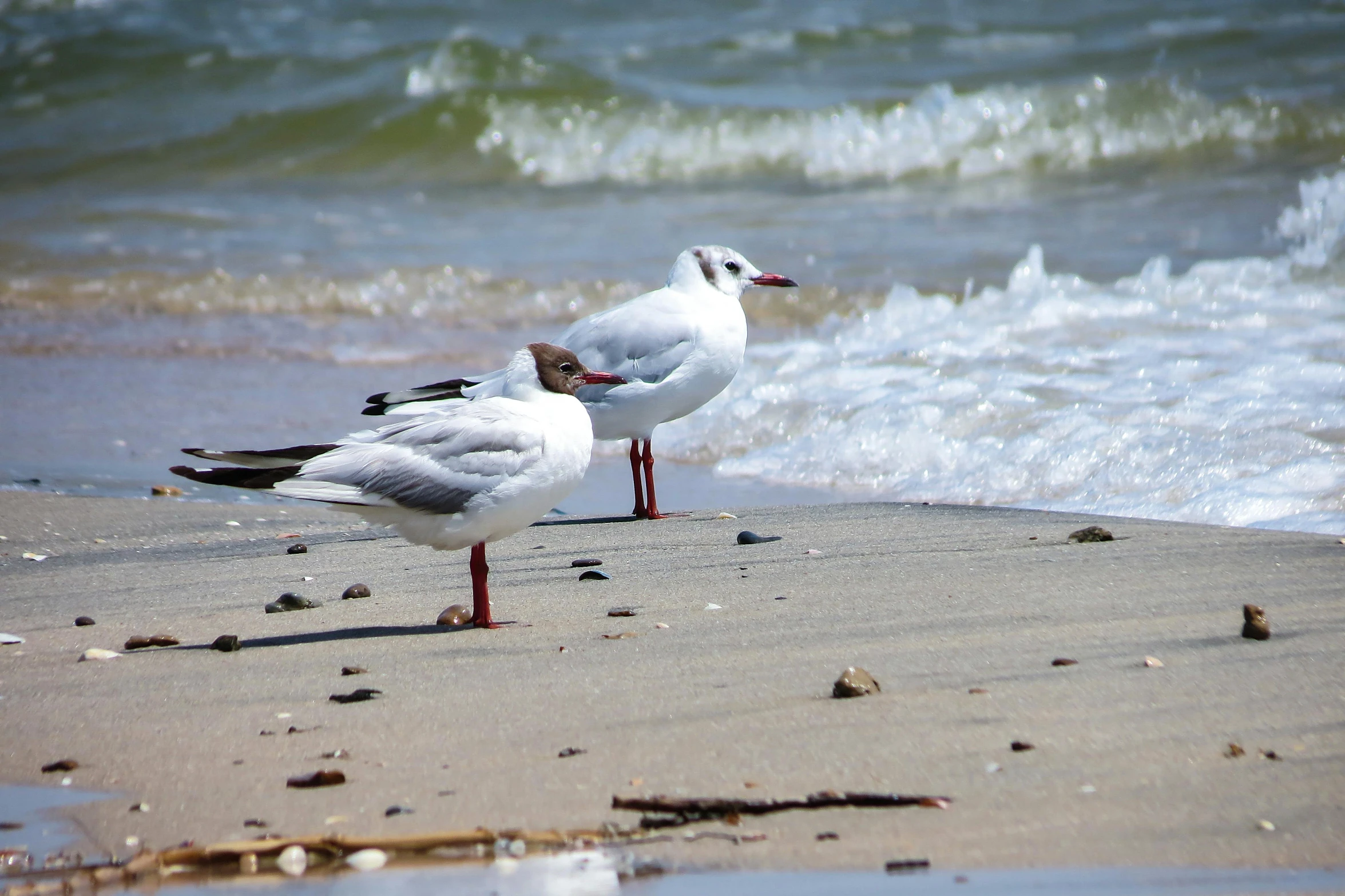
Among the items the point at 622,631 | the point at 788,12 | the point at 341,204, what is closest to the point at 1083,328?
the point at 622,631

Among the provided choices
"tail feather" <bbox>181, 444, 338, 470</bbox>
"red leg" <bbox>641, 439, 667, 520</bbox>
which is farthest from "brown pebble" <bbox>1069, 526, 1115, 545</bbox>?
"tail feather" <bbox>181, 444, 338, 470</bbox>

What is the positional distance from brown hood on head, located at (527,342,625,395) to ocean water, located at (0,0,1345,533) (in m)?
Answer: 1.75

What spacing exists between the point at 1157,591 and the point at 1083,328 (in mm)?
4624

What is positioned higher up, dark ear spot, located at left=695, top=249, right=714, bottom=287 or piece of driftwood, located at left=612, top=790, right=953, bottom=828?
dark ear spot, located at left=695, top=249, right=714, bottom=287

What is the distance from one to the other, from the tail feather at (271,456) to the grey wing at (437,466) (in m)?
0.02

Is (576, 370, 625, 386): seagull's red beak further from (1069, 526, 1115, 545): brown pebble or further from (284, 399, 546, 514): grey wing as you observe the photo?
(1069, 526, 1115, 545): brown pebble

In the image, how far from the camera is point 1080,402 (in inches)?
255

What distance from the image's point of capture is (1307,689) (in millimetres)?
2822

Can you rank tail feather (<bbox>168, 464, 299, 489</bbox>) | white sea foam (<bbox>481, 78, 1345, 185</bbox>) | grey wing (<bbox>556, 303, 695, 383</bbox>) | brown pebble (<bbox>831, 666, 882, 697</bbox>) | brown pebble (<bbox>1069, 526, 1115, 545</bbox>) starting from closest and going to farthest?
brown pebble (<bbox>831, 666, 882, 697</bbox>) < tail feather (<bbox>168, 464, 299, 489</bbox>) < brown pebble (<bbox>1069, 526, 1115, 545</bbox>) < grey wing (<bbox>556, 303, 695, 383</bbox>) < white sea foam (<bbox>481, 78, 1345, 185</bbox>)

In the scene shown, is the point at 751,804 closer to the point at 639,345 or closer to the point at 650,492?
the point at 650,492

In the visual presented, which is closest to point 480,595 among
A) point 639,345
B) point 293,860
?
point 293,860

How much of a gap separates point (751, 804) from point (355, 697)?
3.55ft

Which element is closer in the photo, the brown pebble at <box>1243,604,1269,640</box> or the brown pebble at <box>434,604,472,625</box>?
the brown pebble at <box>1243,604,1269,640</box>

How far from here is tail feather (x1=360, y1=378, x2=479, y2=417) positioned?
5.23 metres
